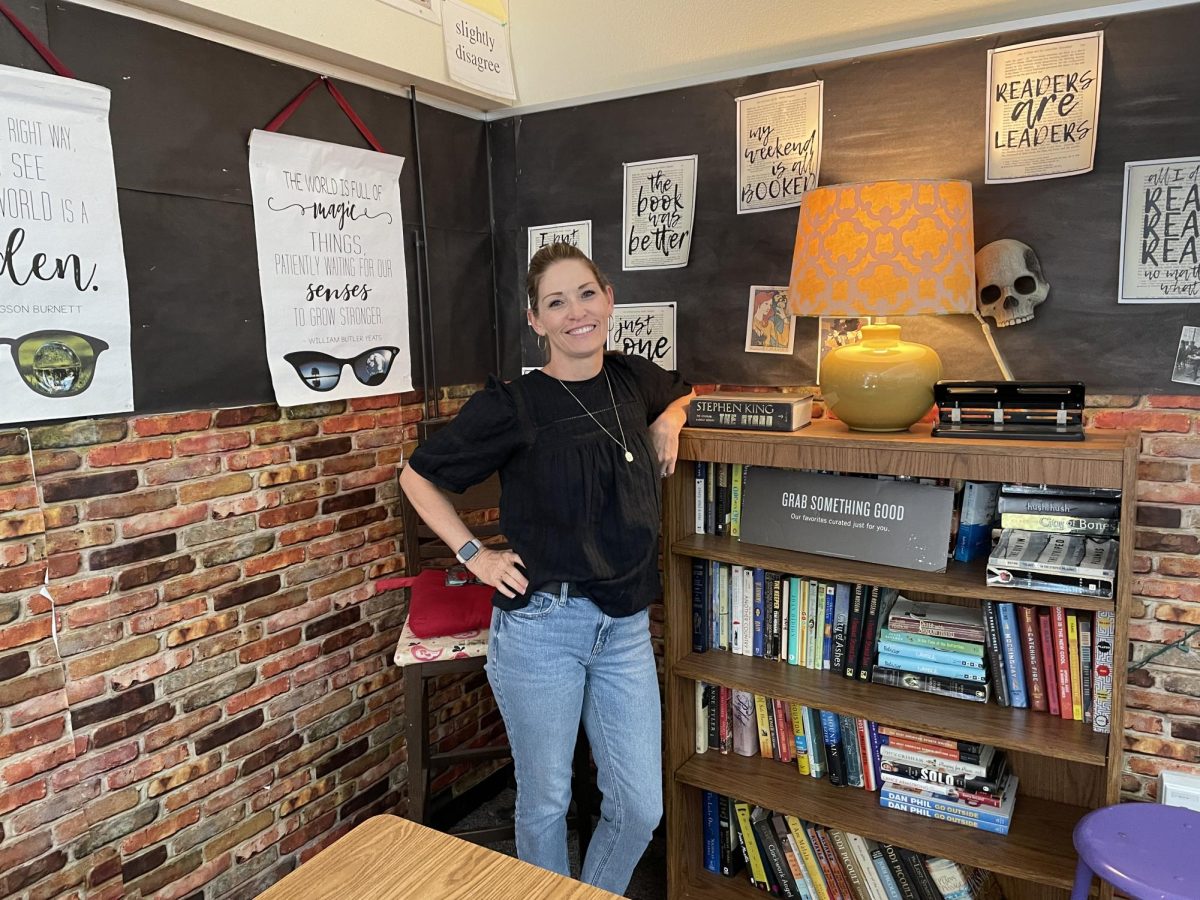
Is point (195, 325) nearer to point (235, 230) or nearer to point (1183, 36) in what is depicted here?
point (235, 230)

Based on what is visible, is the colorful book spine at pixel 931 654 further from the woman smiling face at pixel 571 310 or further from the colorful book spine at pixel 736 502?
the woman smiling face at pixel 571 310

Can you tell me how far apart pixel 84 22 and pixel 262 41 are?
44 centimetres

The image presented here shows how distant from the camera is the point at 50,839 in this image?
1813mm

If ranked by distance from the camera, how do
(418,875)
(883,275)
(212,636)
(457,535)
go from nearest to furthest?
(418,875) < (883,275) < (457,535) < (212,636)

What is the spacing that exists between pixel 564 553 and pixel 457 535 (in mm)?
257

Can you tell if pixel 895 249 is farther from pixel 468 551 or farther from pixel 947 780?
pixel 947 780

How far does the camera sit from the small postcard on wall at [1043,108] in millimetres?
1934

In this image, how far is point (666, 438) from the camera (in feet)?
6.66

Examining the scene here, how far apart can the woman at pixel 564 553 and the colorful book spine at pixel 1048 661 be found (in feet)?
2.87

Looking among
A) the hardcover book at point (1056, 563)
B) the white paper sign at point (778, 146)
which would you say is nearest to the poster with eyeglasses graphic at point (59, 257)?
the white paper sign at point (778, 146)

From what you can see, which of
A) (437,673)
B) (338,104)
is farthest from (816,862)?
(338,104)

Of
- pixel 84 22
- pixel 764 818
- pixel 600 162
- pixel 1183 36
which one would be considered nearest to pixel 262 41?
pixel 84 22

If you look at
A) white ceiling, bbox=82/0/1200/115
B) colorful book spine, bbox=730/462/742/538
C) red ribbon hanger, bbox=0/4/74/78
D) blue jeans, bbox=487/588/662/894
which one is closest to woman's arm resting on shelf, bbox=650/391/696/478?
colorful book spine, bbox=730/462/742/538

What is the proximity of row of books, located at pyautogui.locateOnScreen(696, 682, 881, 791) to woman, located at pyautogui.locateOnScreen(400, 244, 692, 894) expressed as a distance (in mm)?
415
